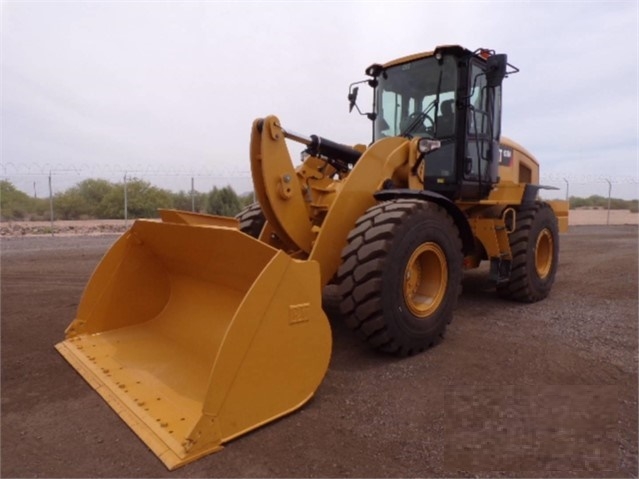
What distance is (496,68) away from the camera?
4.95 meters

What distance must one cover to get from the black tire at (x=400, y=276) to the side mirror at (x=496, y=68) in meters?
1.84

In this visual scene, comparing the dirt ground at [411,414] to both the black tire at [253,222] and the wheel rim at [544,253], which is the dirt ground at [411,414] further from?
the wheel rim at [544,253]

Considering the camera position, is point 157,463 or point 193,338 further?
point 193,338

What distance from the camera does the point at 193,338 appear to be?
146 inches

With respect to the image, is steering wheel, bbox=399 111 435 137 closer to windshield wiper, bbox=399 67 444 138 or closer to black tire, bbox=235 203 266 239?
windshield wiper, bbox=399 67 444 138

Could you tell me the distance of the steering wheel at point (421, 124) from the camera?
16.9 ft

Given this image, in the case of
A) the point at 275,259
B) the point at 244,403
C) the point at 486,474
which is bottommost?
the point at 486,474

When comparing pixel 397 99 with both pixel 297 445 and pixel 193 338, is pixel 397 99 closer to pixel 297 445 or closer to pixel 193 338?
pixel 193 338

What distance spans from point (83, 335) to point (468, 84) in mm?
4486

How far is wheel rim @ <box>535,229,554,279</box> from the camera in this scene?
6.59 metres

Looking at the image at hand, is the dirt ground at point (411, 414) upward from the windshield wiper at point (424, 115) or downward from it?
downward

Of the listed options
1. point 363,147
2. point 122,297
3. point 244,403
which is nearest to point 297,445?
point 244,403

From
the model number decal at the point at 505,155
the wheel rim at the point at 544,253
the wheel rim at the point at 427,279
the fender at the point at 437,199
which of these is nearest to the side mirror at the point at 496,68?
the model number decal at the point at 505,155

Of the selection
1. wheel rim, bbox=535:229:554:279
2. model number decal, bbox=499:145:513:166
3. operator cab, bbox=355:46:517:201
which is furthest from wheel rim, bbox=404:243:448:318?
wheel rim, bbox=535:229:554:279
